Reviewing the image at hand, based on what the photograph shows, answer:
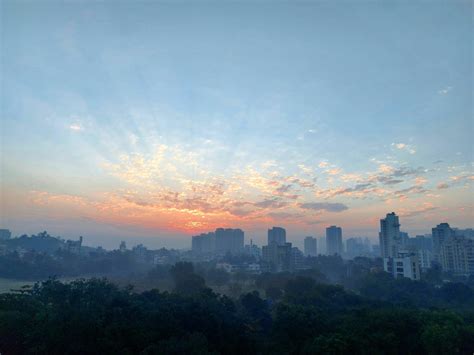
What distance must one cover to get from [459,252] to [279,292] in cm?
4581

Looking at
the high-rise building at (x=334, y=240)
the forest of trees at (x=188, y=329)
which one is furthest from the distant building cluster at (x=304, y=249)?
the forest of trees at (x=188, y=329)

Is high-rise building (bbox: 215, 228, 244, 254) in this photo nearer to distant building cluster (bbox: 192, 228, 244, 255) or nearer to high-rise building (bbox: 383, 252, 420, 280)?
distant building cluster (bbox: 192, 228, 244, 255)

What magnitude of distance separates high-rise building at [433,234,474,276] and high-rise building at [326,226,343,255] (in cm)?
7497

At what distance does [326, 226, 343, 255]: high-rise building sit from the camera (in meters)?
142

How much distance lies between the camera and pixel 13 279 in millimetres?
57844

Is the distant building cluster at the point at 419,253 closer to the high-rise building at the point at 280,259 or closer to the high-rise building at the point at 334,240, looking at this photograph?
the high-rise building at the point at 280,259

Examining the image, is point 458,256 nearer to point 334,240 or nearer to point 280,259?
point 280,259

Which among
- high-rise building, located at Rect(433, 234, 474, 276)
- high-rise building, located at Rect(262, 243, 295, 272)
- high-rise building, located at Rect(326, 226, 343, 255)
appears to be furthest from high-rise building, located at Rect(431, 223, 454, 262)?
high-rise building, located at Rect(326, 226, 343, 255)

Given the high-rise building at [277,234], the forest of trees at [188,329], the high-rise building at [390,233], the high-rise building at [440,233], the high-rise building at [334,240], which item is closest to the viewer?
the forest of trees at [188,329]

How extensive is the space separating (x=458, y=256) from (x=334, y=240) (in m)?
80.1

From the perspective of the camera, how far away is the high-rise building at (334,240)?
14212cm

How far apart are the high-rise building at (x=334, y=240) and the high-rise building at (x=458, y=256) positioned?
246ft

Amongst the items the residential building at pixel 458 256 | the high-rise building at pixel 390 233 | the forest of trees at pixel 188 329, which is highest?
the high-rise building at pixel 390 233

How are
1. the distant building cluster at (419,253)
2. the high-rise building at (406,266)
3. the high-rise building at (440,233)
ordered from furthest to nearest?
1. the high-rise building at (440,233)
2. the distant building cluster at (419,253)
3. the high-rise building at (406,266)
